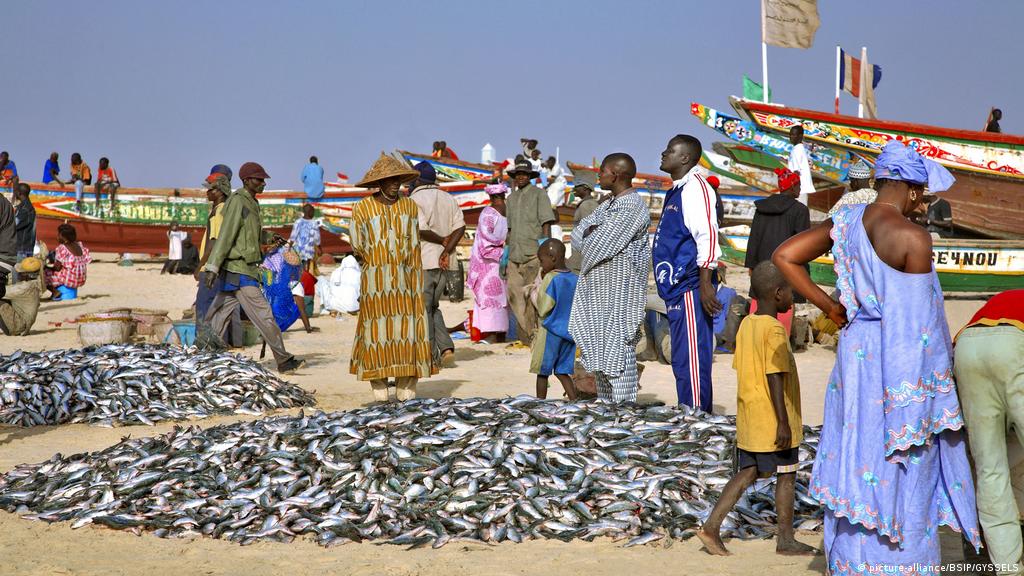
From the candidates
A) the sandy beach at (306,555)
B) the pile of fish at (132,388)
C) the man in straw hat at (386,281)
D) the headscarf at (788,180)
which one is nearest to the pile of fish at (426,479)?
the sandy beach at (306,555)

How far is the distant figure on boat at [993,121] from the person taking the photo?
21547 mm

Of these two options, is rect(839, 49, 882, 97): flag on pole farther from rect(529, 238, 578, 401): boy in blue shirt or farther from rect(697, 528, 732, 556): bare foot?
rect(697, 528, 732, 556): bare foot

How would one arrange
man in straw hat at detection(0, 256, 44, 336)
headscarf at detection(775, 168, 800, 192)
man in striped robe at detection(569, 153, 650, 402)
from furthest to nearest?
1. man in straw hat at detection(0, 256, 44, 336)
2. headscarf at detection(775, 168, 800, 192)
3. man in striped robe at detection(569, 153, 650, 402)

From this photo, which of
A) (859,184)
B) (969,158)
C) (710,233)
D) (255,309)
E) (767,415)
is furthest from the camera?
(969,158)

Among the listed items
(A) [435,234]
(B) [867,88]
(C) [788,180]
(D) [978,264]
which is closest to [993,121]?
(B) [867,88]

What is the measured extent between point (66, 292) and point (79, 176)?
10394 mm

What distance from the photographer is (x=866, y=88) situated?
74.9ft

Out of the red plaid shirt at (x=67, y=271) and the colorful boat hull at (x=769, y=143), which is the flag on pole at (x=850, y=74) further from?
the red plaid shirt at (x=67, y=271)

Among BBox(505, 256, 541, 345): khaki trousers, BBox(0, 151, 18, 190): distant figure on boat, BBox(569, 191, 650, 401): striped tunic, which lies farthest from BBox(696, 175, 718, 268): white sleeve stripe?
BBox(0, 151, 18, 190): distant figure on boat

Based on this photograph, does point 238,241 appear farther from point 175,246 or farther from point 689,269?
point 175,246

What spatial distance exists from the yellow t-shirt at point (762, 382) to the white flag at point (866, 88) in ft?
60.1

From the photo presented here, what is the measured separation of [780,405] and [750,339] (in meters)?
0.34

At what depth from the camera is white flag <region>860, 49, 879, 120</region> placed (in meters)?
22.0

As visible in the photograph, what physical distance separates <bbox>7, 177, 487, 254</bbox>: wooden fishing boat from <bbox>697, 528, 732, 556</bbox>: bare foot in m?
23.8
